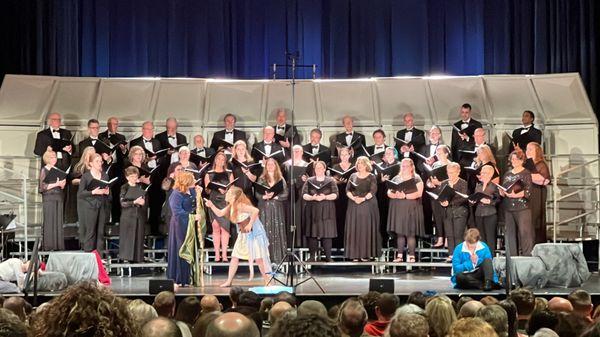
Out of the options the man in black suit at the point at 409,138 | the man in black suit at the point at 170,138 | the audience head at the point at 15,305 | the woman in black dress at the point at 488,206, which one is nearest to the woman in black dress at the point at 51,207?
the man in black suit at the point at 170,138

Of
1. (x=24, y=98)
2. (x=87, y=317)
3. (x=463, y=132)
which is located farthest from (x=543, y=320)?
(x=24, y=98)

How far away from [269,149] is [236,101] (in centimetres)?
238

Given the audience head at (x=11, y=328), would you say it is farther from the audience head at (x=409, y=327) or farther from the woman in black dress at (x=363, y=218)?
the woman in black dress at (x=363, y=218)

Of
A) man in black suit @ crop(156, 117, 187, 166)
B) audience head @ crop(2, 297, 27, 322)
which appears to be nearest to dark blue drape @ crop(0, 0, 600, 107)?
man in black suit @ crop(156, 117, 187, 166)

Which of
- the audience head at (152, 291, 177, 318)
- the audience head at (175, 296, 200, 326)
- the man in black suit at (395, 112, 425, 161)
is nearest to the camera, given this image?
the audience head at (175, 296, 200, 326)

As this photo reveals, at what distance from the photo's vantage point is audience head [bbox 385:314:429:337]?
3648mm

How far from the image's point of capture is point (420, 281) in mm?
10711

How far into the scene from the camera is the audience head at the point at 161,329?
3.05 metres

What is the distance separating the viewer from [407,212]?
11.5 m

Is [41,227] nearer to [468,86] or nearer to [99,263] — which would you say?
[99,263]

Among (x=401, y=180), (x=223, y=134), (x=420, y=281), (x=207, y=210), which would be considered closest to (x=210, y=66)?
(x=223, y=134)

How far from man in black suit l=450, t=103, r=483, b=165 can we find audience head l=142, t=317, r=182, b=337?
31.2ft

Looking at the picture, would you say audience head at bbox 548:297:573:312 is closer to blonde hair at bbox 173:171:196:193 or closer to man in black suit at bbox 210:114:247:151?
blonde hair at bbox 173:171:196:193

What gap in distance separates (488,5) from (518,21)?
65 cm
